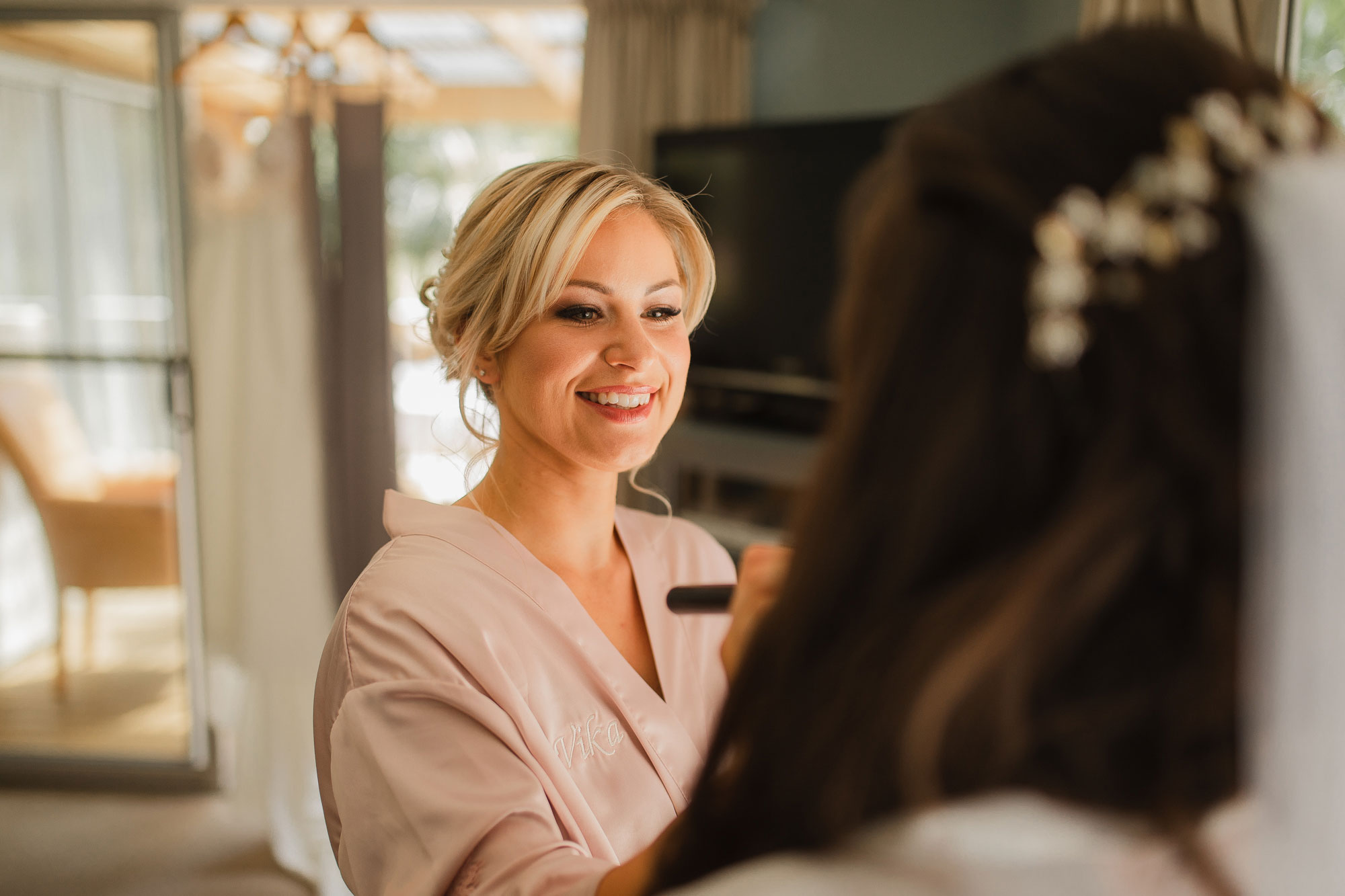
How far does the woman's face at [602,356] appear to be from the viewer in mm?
1075

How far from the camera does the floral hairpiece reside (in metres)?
0.43

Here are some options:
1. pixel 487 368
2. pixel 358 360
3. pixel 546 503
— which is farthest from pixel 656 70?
pixel 546 503

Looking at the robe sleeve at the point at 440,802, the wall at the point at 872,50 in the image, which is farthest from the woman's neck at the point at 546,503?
the wall at the point at 872,50

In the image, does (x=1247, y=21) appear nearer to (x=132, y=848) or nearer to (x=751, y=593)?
(x=751, y=593)

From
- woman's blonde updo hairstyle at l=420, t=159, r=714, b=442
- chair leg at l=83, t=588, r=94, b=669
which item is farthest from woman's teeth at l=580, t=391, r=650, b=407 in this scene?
chair leg at l=83, t=588, r=94, b=669

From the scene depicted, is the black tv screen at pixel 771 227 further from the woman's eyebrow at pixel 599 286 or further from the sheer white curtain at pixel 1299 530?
the sheer white curtain at pixel 1299 530

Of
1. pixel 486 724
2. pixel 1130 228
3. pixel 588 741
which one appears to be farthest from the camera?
pixel 588 741

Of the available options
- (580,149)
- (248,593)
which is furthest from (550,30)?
(248,593)

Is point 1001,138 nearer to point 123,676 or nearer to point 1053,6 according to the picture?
point 1053,6

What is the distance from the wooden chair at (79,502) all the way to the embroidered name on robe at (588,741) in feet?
7.29

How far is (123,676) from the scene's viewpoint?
289 cm

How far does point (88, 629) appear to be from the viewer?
9.39 feet

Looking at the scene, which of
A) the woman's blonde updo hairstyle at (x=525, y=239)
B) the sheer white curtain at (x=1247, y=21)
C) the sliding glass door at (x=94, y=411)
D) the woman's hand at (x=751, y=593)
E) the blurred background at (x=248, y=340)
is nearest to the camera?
the woman's hand at (x=751, y=593)

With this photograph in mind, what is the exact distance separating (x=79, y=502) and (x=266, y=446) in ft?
2.24
